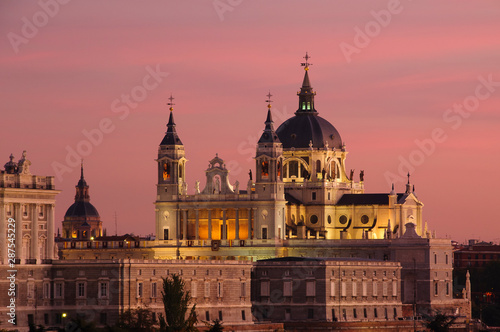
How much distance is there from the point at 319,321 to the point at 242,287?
8.63 meters

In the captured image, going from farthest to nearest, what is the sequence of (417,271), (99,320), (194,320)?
(417,271)
(99,320)
(194,320)

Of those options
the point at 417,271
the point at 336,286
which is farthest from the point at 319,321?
the point at 417,271

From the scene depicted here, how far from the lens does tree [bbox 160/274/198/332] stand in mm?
143250

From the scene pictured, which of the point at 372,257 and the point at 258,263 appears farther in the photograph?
the point at 372,257

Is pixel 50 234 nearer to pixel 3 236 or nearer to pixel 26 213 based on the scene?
pixel 26 213

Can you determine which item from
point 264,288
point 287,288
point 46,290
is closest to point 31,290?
point 46,290

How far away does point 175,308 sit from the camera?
483ft

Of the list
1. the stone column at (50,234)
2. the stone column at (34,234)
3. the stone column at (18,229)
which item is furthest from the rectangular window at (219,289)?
the stone column at (18,229)

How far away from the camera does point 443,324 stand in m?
174

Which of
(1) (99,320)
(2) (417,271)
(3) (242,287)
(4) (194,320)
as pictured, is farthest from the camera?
(2) (417,271)

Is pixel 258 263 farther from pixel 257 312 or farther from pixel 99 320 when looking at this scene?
pixel 99 320

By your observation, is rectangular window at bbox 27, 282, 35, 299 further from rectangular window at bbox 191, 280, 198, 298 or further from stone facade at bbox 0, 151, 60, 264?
rectangular window at bbox 191, 280, 198, 298

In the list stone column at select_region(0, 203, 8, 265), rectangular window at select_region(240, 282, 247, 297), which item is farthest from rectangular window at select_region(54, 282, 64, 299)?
rectangular window at select_region(240, 282, 247, 297)
